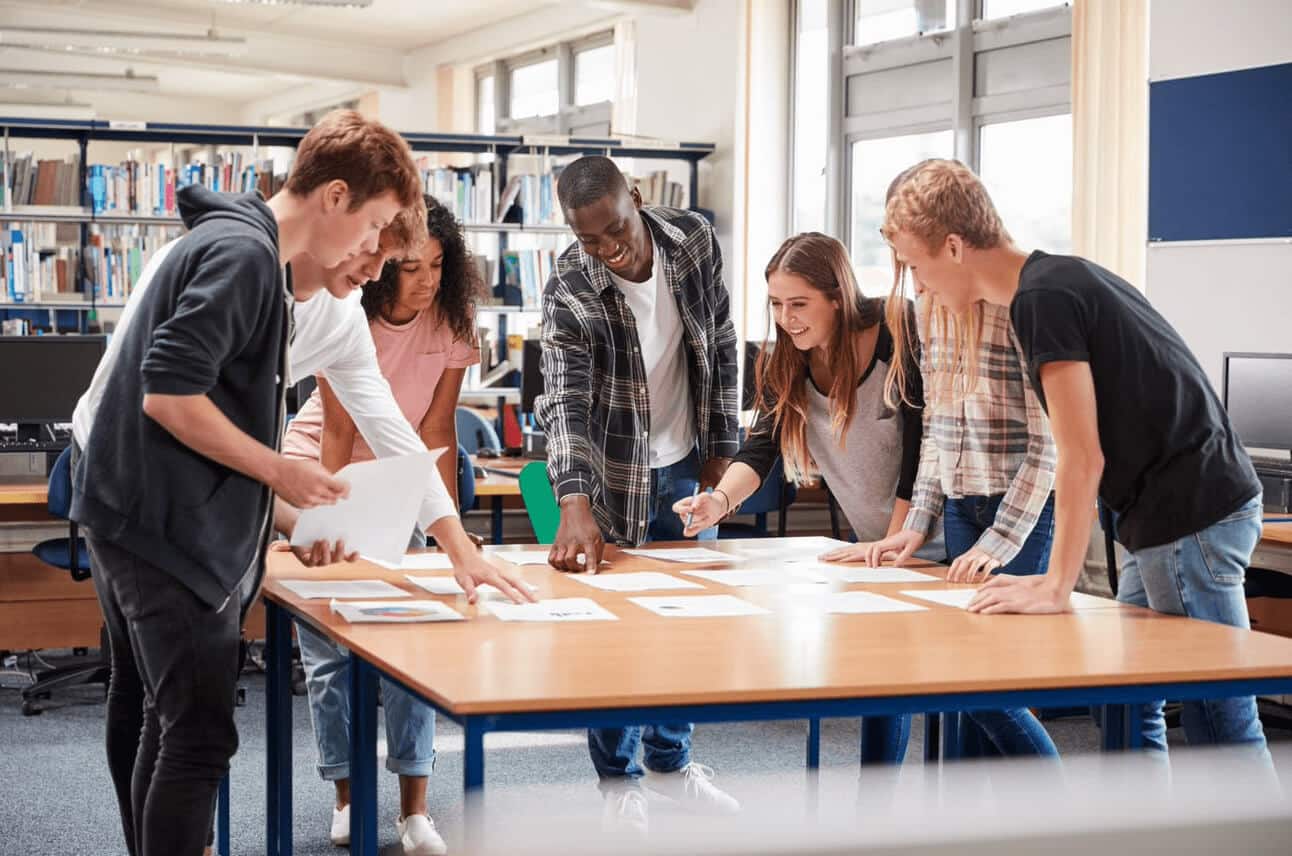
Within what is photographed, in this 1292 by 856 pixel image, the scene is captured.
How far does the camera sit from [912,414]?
2.77 m

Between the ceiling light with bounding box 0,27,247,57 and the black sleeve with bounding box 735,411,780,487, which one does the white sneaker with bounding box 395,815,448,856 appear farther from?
the ceiling light with bounding box 0,27,247,57

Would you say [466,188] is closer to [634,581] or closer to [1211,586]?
[634,581]

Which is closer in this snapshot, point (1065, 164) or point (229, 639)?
point (229, 639)

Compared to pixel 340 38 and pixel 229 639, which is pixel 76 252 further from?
pixel 229 639

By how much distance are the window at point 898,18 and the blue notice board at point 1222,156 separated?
6.66 ft

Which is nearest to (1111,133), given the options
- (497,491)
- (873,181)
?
(873,181)

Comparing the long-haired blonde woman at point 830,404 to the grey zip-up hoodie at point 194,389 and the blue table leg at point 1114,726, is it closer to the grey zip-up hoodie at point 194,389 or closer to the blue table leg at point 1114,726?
the blue table leg at point 1114,726

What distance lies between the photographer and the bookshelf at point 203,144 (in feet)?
23.6

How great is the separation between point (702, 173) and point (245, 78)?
23.9 feet

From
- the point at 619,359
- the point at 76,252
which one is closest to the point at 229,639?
the point at 619,359

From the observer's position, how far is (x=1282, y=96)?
486 centimetres

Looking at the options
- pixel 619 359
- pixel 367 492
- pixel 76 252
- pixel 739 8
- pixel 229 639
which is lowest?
pixel 229 639

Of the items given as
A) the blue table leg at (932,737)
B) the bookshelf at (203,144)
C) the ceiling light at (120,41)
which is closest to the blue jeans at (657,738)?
the blue table leg at (932,737)

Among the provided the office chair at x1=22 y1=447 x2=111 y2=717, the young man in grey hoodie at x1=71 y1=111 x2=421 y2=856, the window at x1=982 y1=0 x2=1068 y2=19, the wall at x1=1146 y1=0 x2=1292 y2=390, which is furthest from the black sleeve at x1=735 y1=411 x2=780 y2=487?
the window at x1=982 y1=0 x2=1068 y2=19
